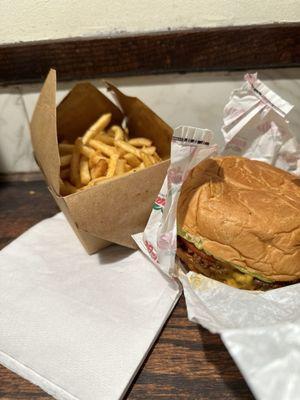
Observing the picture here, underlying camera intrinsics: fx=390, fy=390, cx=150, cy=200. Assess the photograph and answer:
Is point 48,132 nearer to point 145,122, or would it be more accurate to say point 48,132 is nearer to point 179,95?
point 145,122

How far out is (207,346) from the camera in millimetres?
924

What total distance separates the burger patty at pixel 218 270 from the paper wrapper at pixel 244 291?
0.04 m

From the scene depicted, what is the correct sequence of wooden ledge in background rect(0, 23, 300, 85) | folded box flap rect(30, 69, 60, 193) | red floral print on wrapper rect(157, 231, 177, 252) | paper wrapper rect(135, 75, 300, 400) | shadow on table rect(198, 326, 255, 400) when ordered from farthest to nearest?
wooden ledge in background rect(0, 23, 300, 85), folded box flap rect(30, 69, 60, 193), red floral print on wrapper rect(157, 231, 177, 252), shadow on table rect(198, 326, 255, 400), paper wrapper rect(135, 75, 300, 400)

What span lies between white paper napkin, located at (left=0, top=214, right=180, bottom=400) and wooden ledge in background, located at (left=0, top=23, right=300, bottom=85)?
1.85 feet

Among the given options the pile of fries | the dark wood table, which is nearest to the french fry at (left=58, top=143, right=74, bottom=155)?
the pile of fries

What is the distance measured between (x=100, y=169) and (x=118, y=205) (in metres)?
0.16

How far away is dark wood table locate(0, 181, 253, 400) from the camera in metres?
0.82

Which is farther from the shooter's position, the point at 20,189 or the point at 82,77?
the point at 20,189

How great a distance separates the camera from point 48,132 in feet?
3.49

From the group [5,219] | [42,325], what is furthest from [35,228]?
[42,325]

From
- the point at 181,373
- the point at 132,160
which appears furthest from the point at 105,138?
the point at 181,373

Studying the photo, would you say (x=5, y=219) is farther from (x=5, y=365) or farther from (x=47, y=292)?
(x=5, y=365)

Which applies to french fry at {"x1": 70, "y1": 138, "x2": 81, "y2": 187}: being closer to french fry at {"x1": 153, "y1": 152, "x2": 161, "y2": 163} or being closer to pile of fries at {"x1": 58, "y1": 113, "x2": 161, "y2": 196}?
pile of fries at {"x1": 58, "y1": 113, "x2": 161, "y2": 196}

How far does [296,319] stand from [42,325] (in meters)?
0.58
